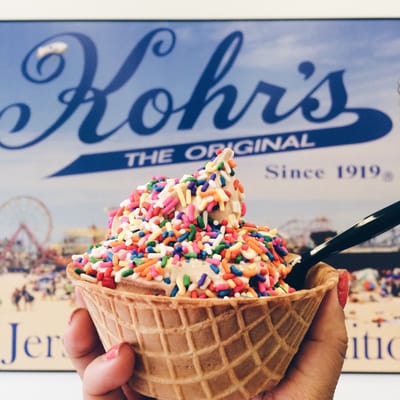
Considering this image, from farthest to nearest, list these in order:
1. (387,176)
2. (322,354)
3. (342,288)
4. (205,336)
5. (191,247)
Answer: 1. (387,176)
2. (342,288)
3. (322,354)
4. (191,247)
5. (205,336)

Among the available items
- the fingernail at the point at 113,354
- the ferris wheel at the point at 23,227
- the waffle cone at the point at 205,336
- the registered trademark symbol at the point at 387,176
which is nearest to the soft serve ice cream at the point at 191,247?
the waffle cone at the point at 205,336

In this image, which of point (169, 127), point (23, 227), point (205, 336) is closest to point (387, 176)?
point (169, 127)

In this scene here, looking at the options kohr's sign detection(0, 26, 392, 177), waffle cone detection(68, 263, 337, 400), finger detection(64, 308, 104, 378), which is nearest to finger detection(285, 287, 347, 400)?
waffle cone detection(68, 263, 337, 400)

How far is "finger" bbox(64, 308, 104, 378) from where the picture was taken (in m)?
1.48

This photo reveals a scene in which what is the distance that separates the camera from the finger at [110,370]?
1213mm

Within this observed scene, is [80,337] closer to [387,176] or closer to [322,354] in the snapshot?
[322,354]

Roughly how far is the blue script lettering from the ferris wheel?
414 mm

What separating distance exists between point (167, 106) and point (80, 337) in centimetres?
187

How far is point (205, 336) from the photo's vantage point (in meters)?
1.15

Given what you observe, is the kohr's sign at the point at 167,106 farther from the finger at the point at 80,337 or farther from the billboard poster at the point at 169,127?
the finger at the point at 80,337

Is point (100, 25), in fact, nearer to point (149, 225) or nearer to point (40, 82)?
point (40, 82)
